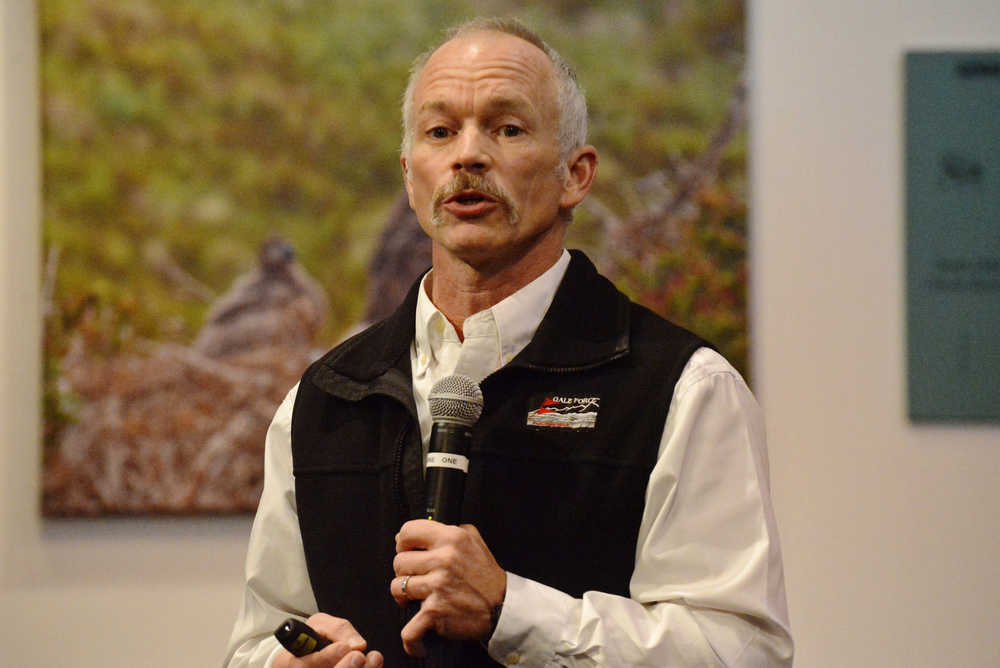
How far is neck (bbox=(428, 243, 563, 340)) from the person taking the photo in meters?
1.41

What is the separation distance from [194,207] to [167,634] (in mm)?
986

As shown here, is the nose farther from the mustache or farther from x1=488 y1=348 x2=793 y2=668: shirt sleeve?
x1=488 y1=348 x2=793 y2=668: shirt sleeve

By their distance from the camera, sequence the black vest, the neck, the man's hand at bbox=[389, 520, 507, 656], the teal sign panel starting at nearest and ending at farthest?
the man's hand at bbox=[389, 520, 507, 656], the black vest, the neck, the teal sign panel

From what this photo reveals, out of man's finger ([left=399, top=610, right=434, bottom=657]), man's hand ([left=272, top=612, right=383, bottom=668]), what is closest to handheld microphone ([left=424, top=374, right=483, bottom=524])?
man's finger ([left=399, top=610, right=434, bottom=657])

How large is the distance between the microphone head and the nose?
29 cm

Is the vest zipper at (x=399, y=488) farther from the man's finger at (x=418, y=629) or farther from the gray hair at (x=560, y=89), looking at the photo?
the gray hair at (x=560, y=89)

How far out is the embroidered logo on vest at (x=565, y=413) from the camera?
4.28 ft

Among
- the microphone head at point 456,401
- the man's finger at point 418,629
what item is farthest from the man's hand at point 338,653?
the microphone head at point 456,401

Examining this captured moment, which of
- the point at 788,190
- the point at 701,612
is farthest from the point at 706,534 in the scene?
the point at 788,190

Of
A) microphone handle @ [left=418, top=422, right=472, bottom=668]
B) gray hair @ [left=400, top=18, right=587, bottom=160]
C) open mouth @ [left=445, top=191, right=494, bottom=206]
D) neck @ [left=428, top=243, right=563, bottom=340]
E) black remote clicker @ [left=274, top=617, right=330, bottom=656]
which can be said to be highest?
gray hair @ [left=400, top=18, right=587, bottom=160]

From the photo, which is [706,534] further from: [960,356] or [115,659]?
[115,659]

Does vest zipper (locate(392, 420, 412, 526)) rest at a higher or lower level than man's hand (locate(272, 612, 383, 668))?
higher

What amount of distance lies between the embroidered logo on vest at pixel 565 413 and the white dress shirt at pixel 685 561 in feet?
0.30

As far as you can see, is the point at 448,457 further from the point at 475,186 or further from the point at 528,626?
the point at 475,186
